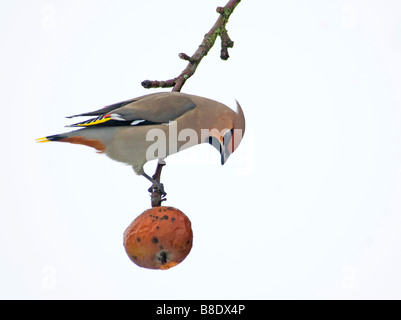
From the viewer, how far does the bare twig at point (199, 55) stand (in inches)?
137

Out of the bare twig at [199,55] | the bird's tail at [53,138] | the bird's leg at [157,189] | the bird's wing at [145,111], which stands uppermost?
the bare twig at [199,55]

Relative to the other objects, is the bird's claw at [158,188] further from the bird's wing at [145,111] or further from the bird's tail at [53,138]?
the bird's tail at [53,138]

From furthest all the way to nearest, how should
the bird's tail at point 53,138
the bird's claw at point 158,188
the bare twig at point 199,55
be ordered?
the bare twig at point 199,55
the bird's claw at point 158,188
the bird's tail at point 53,138

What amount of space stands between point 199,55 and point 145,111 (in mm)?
469

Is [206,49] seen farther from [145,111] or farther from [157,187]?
[157,187]

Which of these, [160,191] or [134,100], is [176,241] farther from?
[134,100]

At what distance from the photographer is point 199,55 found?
3670 mm

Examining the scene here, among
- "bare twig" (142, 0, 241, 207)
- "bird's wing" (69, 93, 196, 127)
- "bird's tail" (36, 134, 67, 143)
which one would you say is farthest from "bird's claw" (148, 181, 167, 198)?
"bird's tail" (36, 134, 67, 143)

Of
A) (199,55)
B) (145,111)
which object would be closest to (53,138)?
(145,111)

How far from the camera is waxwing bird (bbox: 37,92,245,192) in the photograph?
11.5 ft

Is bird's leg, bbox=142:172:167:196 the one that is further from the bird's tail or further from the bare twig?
the bird's tail

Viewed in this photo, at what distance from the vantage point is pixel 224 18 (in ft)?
12.6

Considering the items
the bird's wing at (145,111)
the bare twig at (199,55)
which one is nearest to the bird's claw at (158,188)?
the bare twig at (199,55)

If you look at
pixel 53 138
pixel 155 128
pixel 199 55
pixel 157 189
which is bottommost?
pixel 157 189
